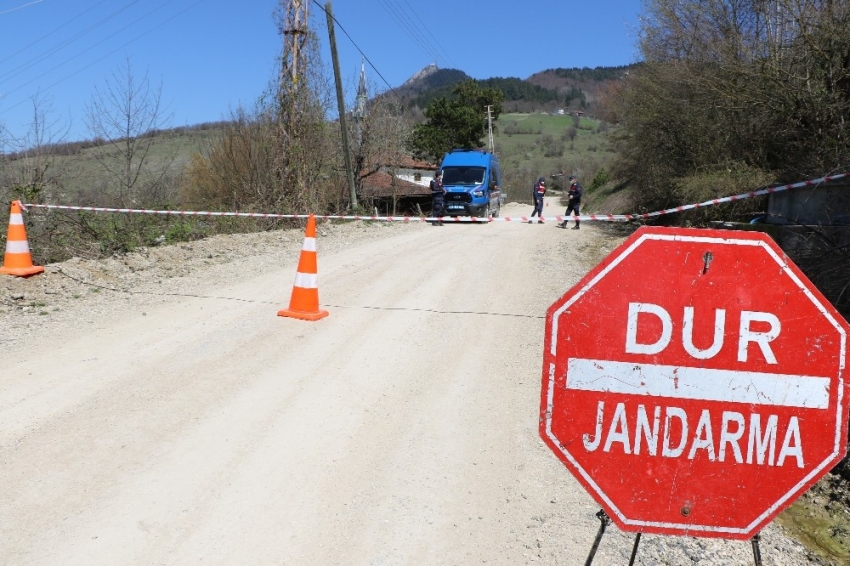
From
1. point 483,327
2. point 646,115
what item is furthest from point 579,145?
point 483,327

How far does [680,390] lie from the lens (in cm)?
252

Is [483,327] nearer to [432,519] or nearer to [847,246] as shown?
[847,246]

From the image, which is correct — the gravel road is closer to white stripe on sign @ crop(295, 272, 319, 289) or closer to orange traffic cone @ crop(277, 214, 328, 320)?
orange traffic cone @ crop(277, 214, 328, 320)

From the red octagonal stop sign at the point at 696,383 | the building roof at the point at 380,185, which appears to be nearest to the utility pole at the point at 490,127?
the building roof at the point at 380,185

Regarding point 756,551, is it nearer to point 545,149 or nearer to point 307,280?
point 307,280

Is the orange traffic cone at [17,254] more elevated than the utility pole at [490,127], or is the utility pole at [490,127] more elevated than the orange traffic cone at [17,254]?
the utility pole at [490,127]

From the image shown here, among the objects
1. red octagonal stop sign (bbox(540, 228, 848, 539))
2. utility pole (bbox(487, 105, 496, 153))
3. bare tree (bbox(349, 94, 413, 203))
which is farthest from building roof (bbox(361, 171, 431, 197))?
utility pole (bbox(487, 105, 496, 153))

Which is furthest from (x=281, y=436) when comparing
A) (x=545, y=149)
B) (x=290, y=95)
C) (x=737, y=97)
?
(x=545, y=149)

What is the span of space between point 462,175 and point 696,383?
23.3 meters

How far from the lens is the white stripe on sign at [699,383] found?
246 centimetres

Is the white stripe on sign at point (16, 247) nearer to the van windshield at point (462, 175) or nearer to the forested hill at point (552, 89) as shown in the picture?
the van windshield at point (462, 175)

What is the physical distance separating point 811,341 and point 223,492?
3260mm

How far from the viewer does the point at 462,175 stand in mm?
25391

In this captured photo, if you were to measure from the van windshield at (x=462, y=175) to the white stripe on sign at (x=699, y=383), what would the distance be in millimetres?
22957
